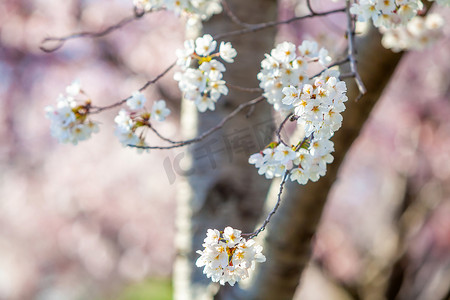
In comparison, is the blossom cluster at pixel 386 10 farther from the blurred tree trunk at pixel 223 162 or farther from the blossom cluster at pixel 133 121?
the blurred tree trunk at pixel 223 162

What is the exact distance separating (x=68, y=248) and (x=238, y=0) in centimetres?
494

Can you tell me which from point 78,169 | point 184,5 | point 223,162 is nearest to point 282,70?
point 184,5

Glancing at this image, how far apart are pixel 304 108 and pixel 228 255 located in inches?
11.3

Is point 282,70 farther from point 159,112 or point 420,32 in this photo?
point 420,32

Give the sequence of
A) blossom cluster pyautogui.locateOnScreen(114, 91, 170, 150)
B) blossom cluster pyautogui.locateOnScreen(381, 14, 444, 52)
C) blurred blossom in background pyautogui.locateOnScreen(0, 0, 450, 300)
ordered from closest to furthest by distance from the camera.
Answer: blossom cluster pyautogui.locateOnScreen(114, 91, 170, 150) < blossom cluster pyautogui.locateOnScreen(381, 14, 444, 52) < blurred blossom in background pyautogui.locateOnScreen(0, 0, 450, 300)

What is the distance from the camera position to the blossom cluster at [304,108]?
643mm

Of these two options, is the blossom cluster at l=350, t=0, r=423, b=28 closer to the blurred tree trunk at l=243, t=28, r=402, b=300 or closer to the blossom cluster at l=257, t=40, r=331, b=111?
the blossom cluster at l=257, t=40, r=331, b=111

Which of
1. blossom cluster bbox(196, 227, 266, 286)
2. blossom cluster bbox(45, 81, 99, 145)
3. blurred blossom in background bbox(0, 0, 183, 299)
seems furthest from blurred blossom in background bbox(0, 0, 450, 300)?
blossom cluster bbox(196, 227, 266, 286)

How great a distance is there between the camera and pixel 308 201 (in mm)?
1151

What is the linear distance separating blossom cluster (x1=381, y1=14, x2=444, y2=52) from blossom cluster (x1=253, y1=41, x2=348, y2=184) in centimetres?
68

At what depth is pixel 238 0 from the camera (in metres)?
1.47

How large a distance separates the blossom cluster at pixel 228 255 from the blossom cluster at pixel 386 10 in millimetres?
477

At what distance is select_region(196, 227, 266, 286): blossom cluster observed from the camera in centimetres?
70

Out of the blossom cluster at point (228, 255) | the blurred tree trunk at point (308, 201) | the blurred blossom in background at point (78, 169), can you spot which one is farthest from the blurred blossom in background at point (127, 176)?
the blossom cluster at point (228, 255)
